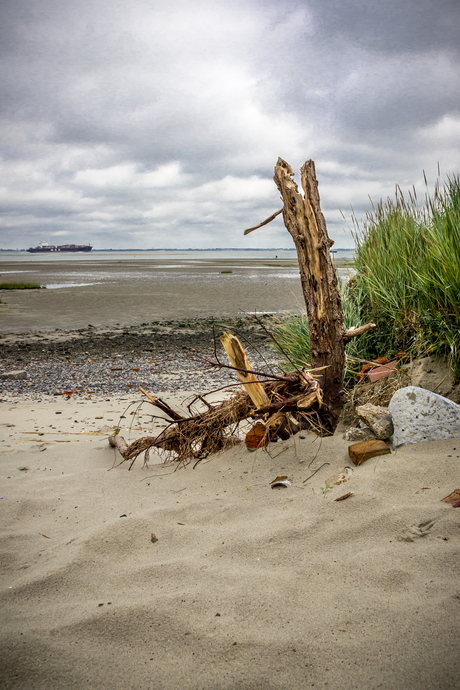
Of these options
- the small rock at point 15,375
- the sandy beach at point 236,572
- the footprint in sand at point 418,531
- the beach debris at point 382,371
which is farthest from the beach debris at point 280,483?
the small rock at point 15,375

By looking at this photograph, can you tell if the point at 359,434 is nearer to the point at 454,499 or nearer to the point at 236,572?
the point at 454,499

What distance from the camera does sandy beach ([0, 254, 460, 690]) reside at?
1.78m

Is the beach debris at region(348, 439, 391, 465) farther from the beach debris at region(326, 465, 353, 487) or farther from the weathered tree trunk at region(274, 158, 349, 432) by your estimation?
the weathered tree trunk at region(274, 158, 349, 432)

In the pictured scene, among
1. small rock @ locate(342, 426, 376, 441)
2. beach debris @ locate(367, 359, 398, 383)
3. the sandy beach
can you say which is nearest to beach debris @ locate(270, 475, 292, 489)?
the sandy beach

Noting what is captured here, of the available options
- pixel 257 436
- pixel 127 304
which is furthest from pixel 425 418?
pixel 127 304

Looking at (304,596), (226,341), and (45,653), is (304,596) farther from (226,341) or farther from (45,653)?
(226,341)

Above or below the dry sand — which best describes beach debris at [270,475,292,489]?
above

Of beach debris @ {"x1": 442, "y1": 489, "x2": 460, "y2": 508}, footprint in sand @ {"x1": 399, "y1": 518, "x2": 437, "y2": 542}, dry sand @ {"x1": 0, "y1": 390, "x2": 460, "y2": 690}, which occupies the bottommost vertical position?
dry sand @ {"x1": 0, "y1": 390, "x2": 460, "y2": 690}

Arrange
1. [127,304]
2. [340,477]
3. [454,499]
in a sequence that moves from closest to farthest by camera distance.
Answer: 1. [454,499]
2. [340,477]
3. [127,304]

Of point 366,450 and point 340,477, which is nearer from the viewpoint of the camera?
point 340,477

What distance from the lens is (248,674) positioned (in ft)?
5.72

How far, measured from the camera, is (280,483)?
10.3 feet

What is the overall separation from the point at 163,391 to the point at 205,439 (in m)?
2.97

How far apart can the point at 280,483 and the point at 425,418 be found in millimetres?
1181
